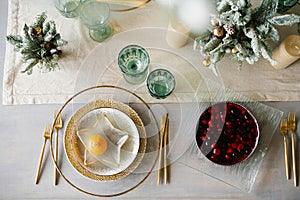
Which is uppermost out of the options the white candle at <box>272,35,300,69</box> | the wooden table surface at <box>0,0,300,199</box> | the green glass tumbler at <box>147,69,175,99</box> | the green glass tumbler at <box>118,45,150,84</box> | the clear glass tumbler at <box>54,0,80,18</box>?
the clear glass tumbler at <box>54,0,80,18</box>

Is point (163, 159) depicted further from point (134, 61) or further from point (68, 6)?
point (68, 6)

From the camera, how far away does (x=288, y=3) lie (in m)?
1.18

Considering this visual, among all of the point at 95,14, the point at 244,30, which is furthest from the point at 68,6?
the point at 244,30

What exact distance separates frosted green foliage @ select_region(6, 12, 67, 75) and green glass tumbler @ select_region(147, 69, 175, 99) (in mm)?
251

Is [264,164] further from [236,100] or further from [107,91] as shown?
[107,91]

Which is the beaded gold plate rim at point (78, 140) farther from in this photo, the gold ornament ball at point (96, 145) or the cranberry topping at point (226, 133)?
the cranberry topping at point (226, 133)

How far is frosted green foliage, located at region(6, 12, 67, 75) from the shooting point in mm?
1155

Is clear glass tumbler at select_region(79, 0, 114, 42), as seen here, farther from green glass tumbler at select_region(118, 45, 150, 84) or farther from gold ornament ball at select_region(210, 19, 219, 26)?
gold ornament ball at select_region(210, 19, 219, 26)

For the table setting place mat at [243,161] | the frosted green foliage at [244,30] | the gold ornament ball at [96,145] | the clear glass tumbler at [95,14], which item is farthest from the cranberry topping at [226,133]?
the clear glass tumbler at [95,14]

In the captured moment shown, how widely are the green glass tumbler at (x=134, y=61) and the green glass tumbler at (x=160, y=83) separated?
0.02 metres

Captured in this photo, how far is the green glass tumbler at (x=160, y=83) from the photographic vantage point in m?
1.21

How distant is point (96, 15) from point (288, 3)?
0.52 metres

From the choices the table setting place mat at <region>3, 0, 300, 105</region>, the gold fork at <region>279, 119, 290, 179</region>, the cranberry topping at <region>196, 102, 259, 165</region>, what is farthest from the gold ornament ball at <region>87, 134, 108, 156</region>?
the gold fork at <region>279, 119, 290, 179</region>

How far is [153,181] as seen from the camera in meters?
1.20
